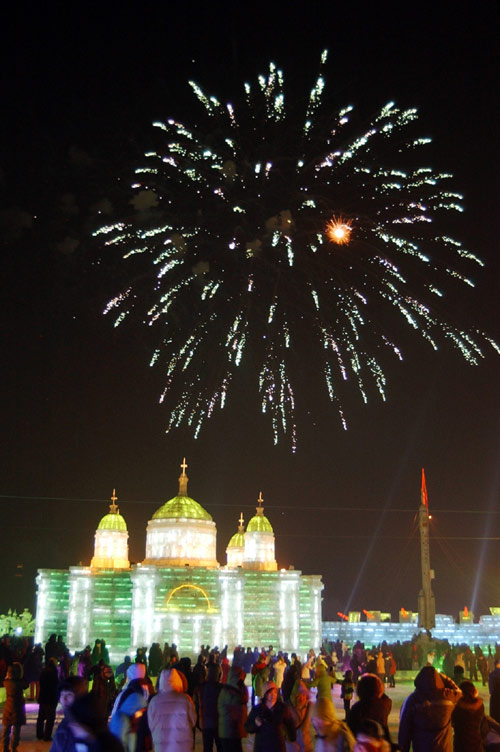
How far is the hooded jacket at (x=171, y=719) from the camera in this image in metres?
8.01

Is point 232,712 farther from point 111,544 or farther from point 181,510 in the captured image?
point 111,544

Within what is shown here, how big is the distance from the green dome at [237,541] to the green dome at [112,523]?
8884mm

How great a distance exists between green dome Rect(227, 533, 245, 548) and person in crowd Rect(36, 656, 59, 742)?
49.6 meters

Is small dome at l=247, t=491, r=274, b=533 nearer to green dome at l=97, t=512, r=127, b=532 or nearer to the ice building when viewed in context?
the ice building

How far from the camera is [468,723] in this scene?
9125 millimetres

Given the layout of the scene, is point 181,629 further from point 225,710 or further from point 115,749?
point 115,749

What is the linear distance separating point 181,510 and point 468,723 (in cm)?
4941

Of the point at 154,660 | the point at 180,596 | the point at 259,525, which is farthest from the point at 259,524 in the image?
the point at 154,660

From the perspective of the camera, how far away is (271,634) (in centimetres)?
5384

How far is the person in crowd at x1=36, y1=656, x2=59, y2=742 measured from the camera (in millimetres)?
14211

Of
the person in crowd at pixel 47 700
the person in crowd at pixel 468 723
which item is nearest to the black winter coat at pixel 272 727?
the person in crowd at pixel 468 723

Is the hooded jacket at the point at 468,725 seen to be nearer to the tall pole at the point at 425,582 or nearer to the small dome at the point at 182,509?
the small dome at the point at 182,509

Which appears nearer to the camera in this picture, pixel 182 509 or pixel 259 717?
pixel 259 717

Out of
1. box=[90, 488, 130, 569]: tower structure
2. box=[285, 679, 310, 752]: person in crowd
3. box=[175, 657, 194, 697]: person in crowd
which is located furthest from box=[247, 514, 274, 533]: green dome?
box=[285, 679, 310, 752]: person in crowd
